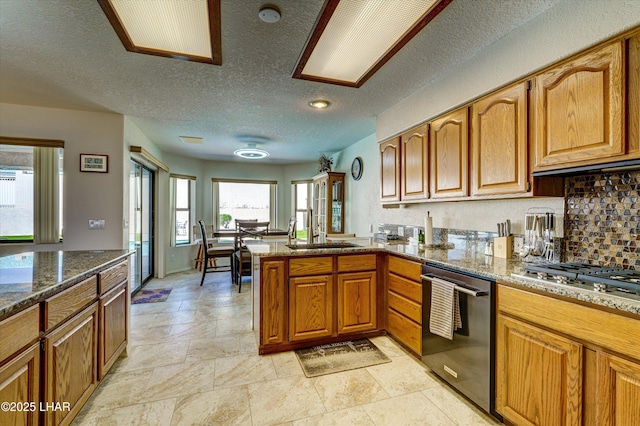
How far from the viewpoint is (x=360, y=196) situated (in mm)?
4684

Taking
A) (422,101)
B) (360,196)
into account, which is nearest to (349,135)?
(360,196)

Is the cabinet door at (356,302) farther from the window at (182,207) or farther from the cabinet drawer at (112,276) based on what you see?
the window at (182,207)

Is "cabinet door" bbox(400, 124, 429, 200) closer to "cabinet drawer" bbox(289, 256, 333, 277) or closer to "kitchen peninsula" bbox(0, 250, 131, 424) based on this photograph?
"cabinet drawer" bbox(289, 256, 333, 277)

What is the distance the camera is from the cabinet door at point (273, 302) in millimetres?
2490

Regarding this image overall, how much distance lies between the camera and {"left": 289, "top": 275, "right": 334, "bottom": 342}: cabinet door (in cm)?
257

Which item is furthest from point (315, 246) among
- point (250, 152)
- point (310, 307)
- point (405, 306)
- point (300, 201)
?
point (300, 201)

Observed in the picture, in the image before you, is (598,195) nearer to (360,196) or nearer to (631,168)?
(631,168)

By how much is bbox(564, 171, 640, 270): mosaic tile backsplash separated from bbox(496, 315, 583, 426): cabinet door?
2.27 ft

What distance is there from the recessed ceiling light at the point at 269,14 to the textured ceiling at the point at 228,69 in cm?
4

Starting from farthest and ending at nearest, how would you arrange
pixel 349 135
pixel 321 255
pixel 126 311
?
1. pixel 349 135
2. pixel 321 255
3. pixel 126 311

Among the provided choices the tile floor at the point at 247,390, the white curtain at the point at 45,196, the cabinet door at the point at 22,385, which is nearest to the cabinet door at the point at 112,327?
the tile floor at the point at 247,390

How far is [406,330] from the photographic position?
98.3 inches

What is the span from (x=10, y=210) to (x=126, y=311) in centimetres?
211

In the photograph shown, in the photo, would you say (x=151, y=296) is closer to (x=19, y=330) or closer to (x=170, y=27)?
(x=19, y=330)
